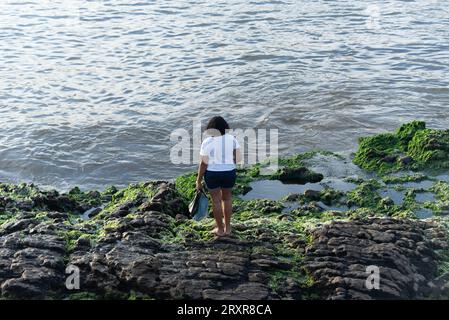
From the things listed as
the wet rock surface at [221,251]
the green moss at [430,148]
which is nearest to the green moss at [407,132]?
the green moss at [430,148]

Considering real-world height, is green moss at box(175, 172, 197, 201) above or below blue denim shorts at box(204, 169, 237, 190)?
below

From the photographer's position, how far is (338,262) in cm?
813

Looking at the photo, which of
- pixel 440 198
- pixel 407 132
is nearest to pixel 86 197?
pixel 440 198

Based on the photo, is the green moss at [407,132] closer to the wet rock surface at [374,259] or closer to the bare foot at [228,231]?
the wet rock surface at [374,259]

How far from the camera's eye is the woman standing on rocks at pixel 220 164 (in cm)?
868

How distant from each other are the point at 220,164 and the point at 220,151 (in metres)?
0.19

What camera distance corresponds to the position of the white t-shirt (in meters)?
8.68

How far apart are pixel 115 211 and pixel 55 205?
1.36 meters

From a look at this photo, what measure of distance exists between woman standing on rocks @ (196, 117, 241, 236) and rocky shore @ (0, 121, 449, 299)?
1.19ft

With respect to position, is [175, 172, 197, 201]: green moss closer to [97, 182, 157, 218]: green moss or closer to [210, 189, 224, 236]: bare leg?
[97, 182, 157, 218]: green moss

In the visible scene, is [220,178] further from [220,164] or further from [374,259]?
[374,259]

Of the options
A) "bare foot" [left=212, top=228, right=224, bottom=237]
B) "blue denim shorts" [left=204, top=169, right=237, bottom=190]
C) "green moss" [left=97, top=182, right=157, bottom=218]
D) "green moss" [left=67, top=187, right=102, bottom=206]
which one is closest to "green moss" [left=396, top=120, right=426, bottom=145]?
"green moss" [left=97, top=182, right=157, bottom=218]

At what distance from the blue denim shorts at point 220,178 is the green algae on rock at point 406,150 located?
14.8 ft

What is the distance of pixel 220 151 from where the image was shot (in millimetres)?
8711
